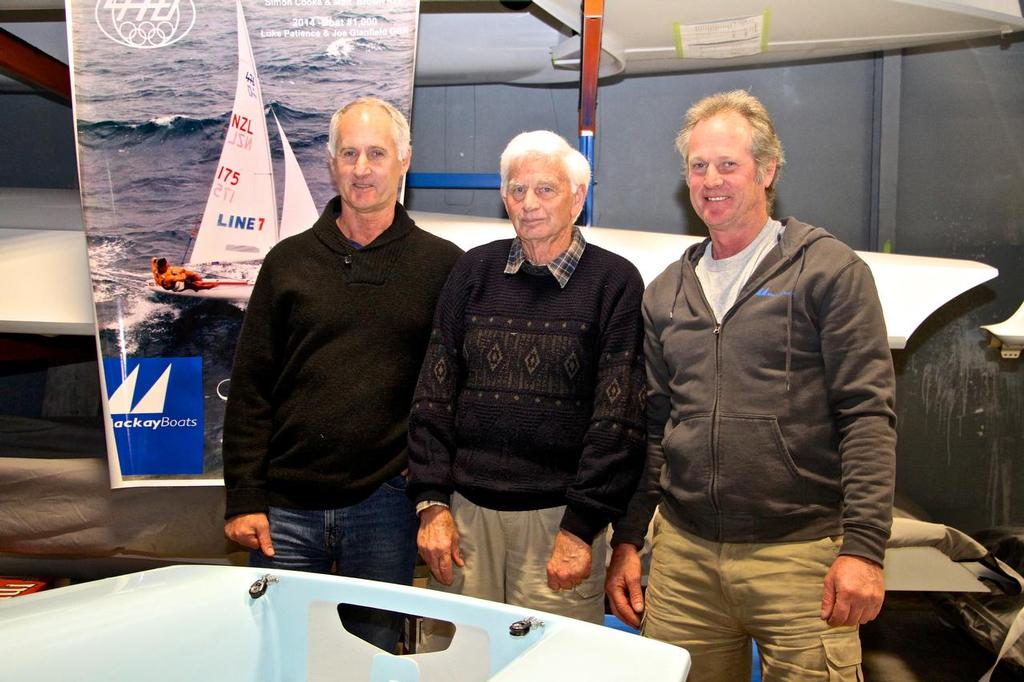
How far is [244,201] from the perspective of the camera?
219cm

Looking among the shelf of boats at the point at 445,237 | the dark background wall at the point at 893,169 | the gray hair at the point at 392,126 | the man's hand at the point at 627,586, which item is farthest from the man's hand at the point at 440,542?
the dark background wall at the point at 893,169

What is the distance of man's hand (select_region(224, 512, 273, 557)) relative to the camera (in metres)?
1.53

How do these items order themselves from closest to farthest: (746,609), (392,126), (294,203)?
1. (746,609)
2. (392,126)
3. (294,203)

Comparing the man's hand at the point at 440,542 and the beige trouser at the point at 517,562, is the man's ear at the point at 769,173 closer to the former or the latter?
the beige trouser at the point at 517,562

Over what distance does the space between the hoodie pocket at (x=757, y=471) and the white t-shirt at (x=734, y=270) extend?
0.61 ft

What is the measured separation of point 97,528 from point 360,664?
1.91 meters

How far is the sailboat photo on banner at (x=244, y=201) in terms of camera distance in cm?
219

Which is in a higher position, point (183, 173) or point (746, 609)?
point (183, 173)

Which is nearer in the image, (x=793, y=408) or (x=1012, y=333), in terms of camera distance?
(x=793, y=408)

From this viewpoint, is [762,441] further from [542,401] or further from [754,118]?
[754,118]

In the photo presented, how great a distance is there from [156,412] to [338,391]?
0.98 metres

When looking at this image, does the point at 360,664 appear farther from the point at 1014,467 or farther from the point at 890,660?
the point at 1014,467

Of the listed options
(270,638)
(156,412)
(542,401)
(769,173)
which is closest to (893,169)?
(769,173)

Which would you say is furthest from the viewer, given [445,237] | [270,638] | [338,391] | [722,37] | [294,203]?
[722,37]
